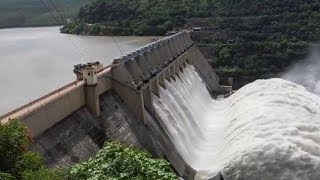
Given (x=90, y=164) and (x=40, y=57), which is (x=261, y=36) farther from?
(x=90, y=164)

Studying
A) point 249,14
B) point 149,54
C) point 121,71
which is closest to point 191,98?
point 149,54

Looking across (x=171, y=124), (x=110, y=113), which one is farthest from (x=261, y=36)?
→ (x=110, y=113)

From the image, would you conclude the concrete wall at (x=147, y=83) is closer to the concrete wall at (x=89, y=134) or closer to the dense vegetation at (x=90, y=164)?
the concrete wall at (x=89, y=134)

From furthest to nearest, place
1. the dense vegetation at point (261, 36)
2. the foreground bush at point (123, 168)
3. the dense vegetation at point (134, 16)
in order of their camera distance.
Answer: the dense vegetation at point (134, 16), the dense vegetation at point (261, 36), the foreground bush at point (123, 168)

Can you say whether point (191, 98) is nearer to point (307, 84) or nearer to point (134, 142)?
point (134, 142)

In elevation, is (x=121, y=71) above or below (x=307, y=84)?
above

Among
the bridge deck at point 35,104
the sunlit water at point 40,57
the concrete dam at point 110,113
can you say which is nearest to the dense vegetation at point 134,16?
the sunlit water at point 40,57
